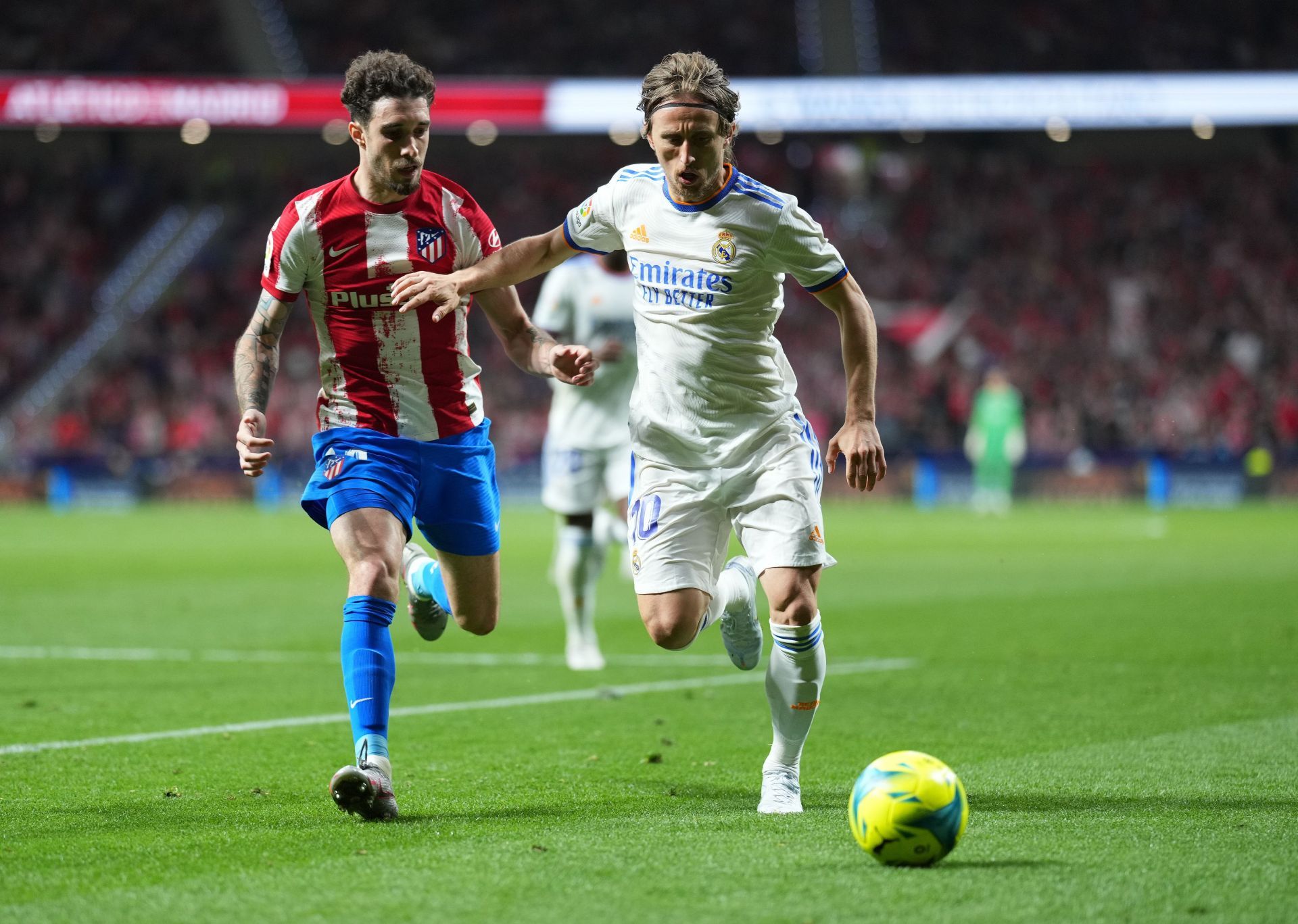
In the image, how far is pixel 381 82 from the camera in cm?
538

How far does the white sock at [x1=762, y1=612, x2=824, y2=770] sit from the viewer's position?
17.3 feet

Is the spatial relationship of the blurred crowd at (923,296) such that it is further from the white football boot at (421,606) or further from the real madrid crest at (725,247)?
the real madrid crest at (725,247)

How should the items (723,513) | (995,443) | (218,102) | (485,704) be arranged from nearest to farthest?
(723,513) < (485,704) < (995,443) < (218,102)

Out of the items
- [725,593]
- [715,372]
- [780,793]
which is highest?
[715,372]

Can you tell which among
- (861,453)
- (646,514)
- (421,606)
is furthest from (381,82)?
(421,606)

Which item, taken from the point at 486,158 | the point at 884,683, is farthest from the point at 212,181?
the point at 884,683

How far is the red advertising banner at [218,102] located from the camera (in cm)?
3144

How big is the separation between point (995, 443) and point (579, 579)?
18.0 m

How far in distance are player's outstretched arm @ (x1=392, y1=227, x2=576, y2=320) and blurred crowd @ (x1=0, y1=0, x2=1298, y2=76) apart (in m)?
28.8

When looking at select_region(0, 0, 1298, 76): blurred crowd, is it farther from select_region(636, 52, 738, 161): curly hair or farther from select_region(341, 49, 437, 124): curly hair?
select_region(636, 52, 738, 161): curly hair

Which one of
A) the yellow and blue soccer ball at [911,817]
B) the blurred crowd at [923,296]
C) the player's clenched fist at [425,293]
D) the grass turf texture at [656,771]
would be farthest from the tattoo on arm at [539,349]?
the blurred crowd at [923,296]

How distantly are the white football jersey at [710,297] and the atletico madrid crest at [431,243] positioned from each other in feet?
1.58

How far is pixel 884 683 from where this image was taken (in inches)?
331

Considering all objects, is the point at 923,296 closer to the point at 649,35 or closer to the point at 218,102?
the point at 649,35
